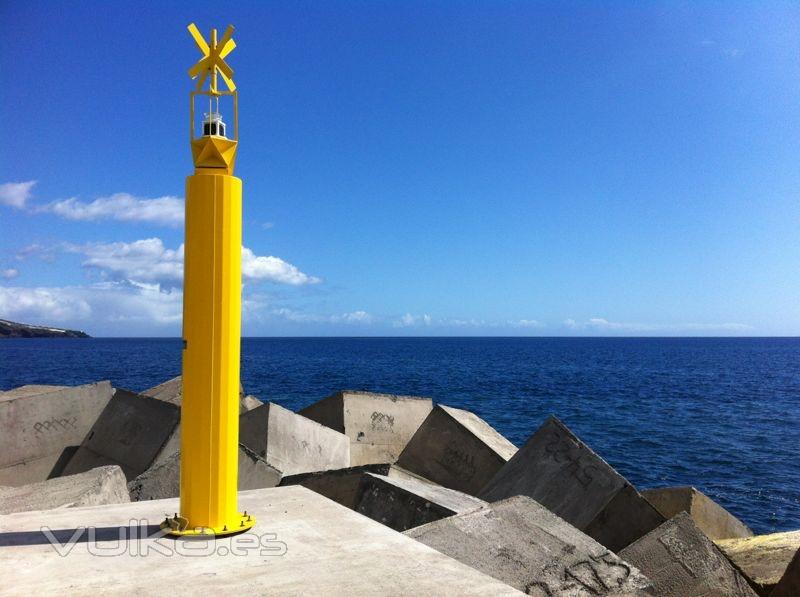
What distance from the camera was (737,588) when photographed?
436 centimetres

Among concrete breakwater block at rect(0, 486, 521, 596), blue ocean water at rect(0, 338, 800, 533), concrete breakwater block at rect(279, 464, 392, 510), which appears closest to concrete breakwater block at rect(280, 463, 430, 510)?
concrete breakwater block at rect(279, 464, 392, 510)

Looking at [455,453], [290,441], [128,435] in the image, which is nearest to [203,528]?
[290,441]

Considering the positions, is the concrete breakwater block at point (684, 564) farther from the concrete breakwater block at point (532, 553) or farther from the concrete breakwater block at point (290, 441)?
Result: the concrete breakwater block at point (290, 441)

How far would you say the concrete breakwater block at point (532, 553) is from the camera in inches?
139

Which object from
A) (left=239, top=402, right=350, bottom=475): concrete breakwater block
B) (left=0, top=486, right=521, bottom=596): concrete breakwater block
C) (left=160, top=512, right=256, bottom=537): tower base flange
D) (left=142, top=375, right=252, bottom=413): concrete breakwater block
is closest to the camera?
(left=0, top=486, right=521, bottom=596): concrete breakwater block

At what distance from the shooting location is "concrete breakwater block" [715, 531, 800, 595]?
484 cm

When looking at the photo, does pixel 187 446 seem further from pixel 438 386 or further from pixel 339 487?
pixel 438 386

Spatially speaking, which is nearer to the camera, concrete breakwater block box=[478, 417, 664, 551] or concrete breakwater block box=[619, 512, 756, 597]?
concrete breakwater block box=[619, 512, 756, 597]

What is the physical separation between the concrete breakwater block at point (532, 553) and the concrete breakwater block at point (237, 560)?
0.55 metres

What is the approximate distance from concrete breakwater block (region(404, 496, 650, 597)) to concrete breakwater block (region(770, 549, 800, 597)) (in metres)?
1.35

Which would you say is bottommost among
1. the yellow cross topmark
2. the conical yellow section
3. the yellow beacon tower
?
the yellow beacon tower

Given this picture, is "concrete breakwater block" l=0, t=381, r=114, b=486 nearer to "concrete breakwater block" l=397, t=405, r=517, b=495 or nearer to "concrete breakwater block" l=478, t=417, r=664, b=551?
"concrete breakwater block" l=397, t=405, r=517, b=495

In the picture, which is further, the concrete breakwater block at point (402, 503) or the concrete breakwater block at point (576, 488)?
the concrete breakwater block at point (576, 488)

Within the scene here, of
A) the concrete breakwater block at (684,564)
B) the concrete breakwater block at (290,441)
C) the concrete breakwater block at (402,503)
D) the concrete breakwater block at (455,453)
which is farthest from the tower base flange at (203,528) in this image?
the concrete breakwater block at (455,453)
